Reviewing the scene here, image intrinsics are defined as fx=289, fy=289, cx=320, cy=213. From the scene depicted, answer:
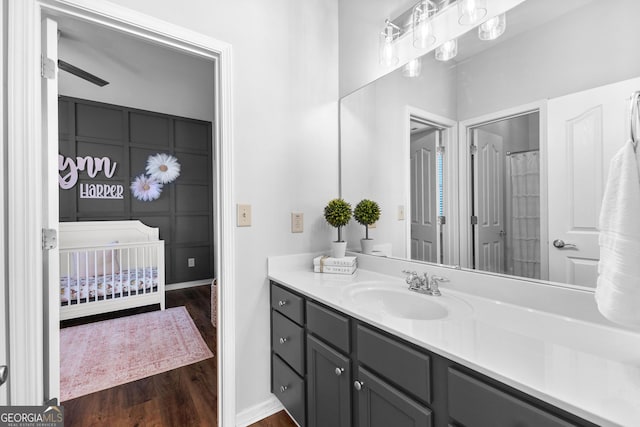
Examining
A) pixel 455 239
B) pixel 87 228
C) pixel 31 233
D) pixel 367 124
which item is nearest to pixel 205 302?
pixel 87 228

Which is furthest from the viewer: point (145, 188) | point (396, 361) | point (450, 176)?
point (145, 188)

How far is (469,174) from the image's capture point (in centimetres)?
130

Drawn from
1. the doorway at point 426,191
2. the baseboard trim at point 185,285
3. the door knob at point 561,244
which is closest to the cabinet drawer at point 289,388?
the doorway at point 426,191

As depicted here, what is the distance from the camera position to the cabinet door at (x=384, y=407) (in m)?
0.86

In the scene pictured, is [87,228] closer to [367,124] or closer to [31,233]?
[31,233]

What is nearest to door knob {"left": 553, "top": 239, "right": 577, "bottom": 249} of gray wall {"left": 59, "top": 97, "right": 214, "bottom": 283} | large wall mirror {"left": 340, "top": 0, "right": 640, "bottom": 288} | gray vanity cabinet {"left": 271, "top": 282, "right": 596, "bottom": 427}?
large wall mirror {"left": 340, "top": 0, "right": 640, "bottom": 288}

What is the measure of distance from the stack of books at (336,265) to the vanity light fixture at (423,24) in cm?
119

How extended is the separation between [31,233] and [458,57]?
6.38 feet

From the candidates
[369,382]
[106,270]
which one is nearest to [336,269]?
[369,382]

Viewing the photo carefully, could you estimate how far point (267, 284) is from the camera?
1.70m

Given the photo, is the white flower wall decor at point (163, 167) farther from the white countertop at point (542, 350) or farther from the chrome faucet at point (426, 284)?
the chrome faucet at point (426, 284)

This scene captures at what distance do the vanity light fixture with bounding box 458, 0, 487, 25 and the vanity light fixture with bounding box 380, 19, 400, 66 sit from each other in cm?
38

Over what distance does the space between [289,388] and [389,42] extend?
195 cm

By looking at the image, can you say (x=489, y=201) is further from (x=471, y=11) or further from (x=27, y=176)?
(x=27, y=176)
